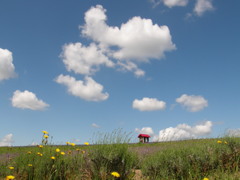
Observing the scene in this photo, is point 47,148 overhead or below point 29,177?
overhead

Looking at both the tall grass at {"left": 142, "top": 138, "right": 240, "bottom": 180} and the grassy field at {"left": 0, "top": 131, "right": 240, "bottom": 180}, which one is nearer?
the grassy field at {"left": 0, "top": 131, "right": 240, "bottom": 180}

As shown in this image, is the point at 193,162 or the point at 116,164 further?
the point at 193,162

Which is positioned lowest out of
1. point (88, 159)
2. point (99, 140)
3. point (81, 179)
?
point (81, 179)

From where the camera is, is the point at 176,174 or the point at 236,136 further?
Answer: the point at 236,136

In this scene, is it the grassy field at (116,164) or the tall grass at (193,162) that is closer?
Answer: the grassy field at (116,164)

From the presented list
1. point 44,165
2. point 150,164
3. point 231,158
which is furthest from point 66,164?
point 231,158

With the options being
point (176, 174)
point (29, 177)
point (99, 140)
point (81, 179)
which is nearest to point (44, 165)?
point (29, 177)

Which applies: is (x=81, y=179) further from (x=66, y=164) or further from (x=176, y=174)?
(x=176, y=174)

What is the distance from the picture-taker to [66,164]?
18.2 feet

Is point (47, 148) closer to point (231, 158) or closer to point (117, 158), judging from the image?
point (117, 158)

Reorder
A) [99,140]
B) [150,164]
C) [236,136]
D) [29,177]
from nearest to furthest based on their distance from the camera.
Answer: [29,177] → [99,140] → [150,164] → [236,136]

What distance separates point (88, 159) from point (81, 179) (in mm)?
689

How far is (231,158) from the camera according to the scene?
6527mm

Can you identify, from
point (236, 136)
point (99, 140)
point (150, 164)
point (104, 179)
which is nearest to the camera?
point (104, 179)
